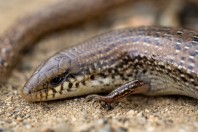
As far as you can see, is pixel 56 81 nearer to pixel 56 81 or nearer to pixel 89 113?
pixel 56 81

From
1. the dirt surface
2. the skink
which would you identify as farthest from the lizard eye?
the dirt surface

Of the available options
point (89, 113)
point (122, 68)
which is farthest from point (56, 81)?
point (122, 68)

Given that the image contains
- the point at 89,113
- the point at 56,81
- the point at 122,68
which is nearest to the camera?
the point at 89,113

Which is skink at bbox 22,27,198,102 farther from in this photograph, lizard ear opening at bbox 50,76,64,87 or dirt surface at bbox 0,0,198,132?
dirt surface at bbox 0,0,198,132

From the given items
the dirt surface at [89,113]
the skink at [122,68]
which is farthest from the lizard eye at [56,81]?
the dirt surface at [89,113]

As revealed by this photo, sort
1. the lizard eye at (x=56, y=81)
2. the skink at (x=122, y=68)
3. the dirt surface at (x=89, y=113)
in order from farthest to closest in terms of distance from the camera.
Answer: the lizard eye at (x=56, y=81)
the skink at (x=122, y=68)
the dirt surface at (x=89, y=113)

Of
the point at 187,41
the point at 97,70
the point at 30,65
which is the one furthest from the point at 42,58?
the point at 187,41

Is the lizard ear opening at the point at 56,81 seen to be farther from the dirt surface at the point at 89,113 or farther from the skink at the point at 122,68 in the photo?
the dirt surface at the point at 89,113

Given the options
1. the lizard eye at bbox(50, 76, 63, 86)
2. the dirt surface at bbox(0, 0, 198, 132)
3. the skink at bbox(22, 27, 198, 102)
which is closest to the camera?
the dirt surface at bbox(0, 0, 198, 132)

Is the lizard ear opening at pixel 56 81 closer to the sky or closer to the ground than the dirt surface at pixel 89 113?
closer to the sky

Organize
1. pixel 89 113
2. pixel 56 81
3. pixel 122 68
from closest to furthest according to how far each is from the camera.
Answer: pixel 89 113
pixel 56 81
pixel 122 68

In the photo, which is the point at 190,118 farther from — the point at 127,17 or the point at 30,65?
the point at 127,17
